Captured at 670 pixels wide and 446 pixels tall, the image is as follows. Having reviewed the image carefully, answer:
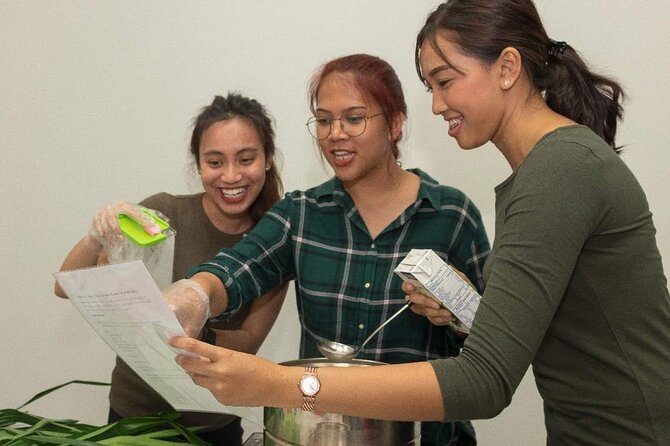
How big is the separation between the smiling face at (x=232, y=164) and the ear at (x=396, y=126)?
338 millimetres

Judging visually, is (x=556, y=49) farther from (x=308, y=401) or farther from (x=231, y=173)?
(x=231, y=173)

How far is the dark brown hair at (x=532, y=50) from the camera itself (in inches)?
37.3

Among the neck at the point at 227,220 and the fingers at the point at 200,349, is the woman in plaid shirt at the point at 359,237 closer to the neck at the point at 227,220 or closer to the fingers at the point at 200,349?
the neck at the point at 227,220

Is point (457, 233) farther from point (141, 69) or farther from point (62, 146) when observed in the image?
point (62, 146)

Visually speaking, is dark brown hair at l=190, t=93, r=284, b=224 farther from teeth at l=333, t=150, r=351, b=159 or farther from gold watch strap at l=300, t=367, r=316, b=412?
gold watch strap at l=300, t=367, r=316, b=412

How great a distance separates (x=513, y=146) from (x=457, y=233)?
392mm

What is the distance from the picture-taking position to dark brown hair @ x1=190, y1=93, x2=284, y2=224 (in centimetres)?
161

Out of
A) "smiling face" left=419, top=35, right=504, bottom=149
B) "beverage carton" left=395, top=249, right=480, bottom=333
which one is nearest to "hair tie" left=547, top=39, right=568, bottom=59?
"smiling face" left=419, top=35, right=504, bottom=149

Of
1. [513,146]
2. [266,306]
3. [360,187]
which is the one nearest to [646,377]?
[513,146]

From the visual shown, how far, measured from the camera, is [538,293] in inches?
30.2

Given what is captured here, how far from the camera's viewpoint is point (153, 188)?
221cm

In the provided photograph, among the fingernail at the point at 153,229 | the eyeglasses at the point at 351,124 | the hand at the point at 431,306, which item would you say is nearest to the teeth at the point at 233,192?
the eyeglasses at the point at 351,124

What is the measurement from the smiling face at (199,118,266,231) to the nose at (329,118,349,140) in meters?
0.28

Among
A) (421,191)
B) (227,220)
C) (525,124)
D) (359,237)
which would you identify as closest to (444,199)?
(421,191)
